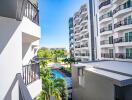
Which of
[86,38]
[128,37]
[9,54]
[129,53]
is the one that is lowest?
[129,53]

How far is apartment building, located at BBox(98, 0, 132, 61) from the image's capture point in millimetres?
22255

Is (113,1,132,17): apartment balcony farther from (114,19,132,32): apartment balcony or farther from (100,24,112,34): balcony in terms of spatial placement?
(100,24,112,34): balcony

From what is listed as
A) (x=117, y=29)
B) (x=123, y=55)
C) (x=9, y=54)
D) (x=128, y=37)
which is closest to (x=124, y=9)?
(x=117, y=29)

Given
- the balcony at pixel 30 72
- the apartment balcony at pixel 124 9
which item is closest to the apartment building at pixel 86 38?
the apartment balcony at pixel 124 9

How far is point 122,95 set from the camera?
8133 millimetres

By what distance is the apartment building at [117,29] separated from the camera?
22.3m

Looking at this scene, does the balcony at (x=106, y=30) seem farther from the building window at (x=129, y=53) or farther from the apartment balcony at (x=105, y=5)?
the building window at (x=129, y=53)

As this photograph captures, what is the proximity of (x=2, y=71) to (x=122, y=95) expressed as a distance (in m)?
6.39

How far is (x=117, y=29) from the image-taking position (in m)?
24.2

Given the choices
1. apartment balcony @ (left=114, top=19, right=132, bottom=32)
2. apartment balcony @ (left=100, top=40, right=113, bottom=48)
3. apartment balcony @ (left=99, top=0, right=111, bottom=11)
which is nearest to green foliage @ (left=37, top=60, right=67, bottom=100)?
apartment balcony @ (left=114, top=19, right=132, bottom=32)

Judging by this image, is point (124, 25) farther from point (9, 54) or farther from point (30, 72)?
point (9, 54)

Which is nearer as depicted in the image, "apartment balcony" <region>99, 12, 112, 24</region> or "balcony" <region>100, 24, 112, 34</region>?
"apartment balcony" <region>99, 12, 112, 24</region>

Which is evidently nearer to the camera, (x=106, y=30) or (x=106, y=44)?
(x=106, y=30)

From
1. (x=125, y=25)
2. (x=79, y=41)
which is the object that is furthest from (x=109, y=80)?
(x=79, y=41)
